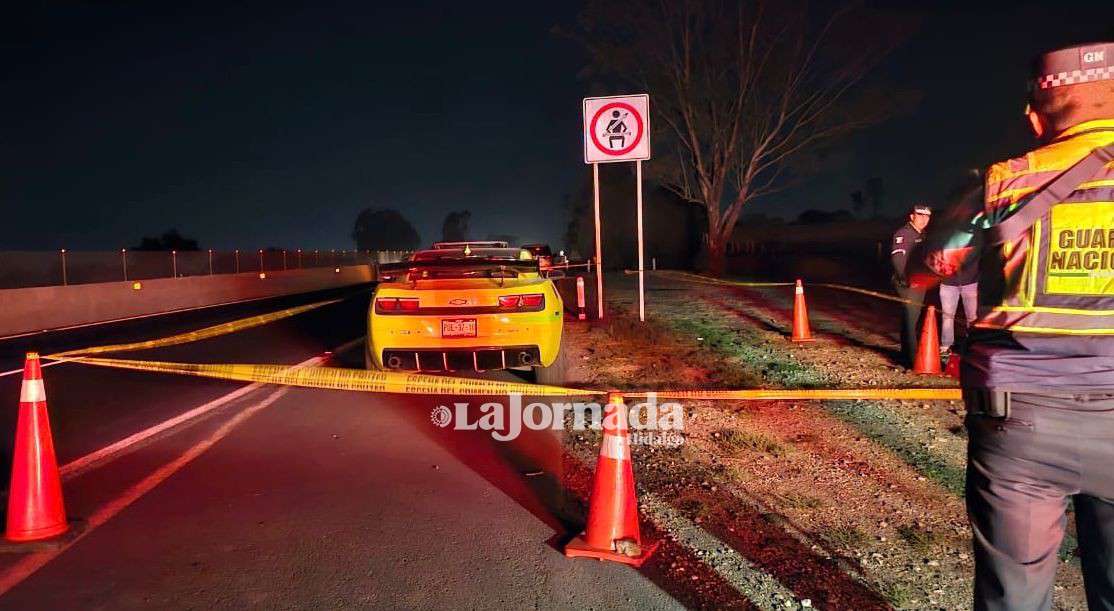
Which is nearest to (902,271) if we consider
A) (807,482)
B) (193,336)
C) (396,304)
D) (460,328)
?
(807,482)

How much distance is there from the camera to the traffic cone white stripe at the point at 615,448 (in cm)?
416

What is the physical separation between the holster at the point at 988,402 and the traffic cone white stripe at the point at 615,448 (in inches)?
81.5

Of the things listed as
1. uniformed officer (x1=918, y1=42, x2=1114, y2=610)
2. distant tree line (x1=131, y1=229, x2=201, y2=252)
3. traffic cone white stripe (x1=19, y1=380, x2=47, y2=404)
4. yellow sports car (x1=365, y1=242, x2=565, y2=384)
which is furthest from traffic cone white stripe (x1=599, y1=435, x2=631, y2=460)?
distant tree line (x1=131, y1=229, x2=201, y2=252)

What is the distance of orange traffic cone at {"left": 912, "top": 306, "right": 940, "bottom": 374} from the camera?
8.31 metres

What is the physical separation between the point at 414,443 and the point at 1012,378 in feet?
16.9

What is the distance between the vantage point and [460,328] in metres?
7.86

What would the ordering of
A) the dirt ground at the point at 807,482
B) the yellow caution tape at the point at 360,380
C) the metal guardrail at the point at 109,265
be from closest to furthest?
the dirt ground at the point at 807,482 < the yellow caution tape at the point at 360,380 < the metal guardrail at the point at 109,265

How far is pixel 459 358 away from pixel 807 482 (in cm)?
371

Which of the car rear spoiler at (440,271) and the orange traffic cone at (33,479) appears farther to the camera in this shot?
the car rear spoiler at (440,271)

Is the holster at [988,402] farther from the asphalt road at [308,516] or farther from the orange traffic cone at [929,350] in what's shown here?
the orange traffic cone at [929,350]

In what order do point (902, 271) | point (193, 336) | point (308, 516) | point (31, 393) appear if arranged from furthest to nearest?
point (193, 336), point (902, 271), point (308, 516), point (31, 393)

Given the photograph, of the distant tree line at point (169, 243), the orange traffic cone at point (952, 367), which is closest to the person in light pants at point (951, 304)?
the orange traffic cone at point (952, 367)

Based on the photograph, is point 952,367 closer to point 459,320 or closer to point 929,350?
point 929,350

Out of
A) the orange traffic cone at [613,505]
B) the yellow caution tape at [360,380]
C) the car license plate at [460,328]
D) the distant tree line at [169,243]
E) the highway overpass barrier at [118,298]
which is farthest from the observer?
the distant tree line at [169,243]
